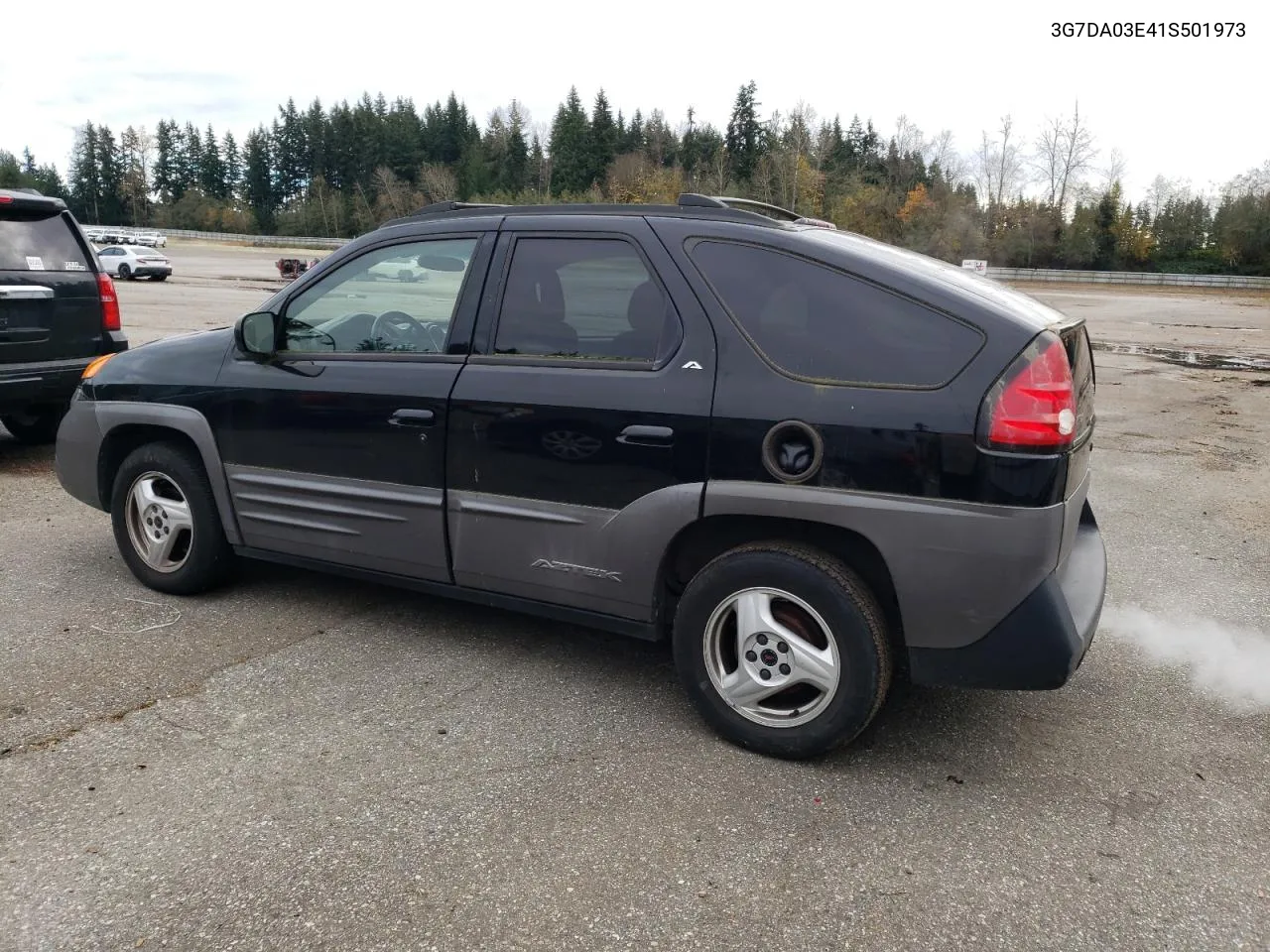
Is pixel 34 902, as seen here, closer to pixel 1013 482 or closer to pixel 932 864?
pixel 932 864

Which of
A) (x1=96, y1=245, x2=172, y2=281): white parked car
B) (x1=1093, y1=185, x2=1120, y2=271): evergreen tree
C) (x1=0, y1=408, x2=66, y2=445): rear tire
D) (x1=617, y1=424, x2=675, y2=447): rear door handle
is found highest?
(x1=1093, y1=185, x2=1120, y2=271): evergreen tree

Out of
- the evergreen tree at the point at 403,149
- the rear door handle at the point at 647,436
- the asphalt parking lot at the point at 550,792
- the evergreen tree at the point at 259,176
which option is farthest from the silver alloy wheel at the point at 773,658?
the evergreen tree at the point at 259,176

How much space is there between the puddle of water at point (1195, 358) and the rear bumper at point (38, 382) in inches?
610

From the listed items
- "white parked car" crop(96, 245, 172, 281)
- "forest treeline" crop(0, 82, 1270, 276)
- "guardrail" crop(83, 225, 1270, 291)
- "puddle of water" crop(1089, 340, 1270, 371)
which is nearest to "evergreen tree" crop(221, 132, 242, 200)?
"forest treeline" crop(0, 82, 1270, 276)

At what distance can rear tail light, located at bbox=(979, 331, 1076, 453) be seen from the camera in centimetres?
283

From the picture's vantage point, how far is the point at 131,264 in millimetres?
33125

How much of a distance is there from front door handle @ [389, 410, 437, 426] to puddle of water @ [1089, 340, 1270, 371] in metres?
15.8

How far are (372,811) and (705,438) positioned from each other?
5.05 feet

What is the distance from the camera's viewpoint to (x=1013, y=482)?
2830mm

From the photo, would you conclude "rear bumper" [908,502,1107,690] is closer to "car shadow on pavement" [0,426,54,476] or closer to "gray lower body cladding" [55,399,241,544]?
"gray lower body cladding" [55,399,241,544]

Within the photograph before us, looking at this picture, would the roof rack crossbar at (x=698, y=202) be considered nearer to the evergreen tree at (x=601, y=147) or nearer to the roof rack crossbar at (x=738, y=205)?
the roof rack crossbar at (x=738, y=205)

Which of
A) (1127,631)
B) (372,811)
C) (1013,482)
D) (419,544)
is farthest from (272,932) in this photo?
(1127,631)

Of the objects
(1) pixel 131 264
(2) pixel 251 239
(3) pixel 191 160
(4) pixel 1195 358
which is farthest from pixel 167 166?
(4) pixel 1195 358

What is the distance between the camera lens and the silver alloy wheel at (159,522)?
4.57 metres
